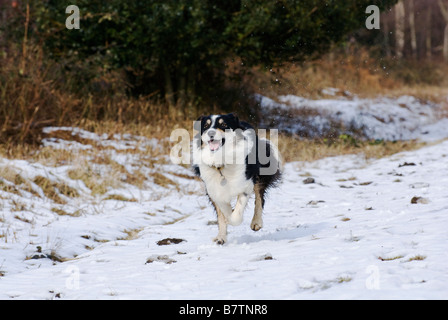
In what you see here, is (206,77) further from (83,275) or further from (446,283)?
(446,283)

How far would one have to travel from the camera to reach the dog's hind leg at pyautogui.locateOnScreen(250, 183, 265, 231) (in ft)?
16.5

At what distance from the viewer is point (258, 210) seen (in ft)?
16.7

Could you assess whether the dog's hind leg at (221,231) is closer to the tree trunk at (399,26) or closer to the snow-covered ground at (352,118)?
the snow-covered ground at (352,118)

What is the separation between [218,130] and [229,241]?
103 centimetres

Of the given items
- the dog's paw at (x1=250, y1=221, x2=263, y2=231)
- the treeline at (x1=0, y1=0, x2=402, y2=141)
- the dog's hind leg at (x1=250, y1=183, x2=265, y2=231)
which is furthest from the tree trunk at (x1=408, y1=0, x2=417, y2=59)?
the dog's paw at (x1=250, y1=221, x2=263, y2=231)

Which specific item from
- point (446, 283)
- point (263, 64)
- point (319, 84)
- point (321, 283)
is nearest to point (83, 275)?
point (321, 283)

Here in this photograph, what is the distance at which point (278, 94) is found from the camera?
1582cm

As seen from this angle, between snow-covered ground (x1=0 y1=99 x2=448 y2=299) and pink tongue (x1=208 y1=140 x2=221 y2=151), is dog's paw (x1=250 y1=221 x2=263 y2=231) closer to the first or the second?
snow-covered ground (x1=0 y1=99 x2=448 y2=299)

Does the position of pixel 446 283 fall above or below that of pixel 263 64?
below

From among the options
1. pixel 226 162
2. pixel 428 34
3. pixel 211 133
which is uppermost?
pixel 428 34

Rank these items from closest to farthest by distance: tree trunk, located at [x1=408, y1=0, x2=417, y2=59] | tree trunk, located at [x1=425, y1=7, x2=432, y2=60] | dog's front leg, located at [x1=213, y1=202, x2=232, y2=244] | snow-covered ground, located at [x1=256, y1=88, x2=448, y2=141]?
1. dog's front leg, located at [x1=213, y1=202, x2=232, y2=244]
2. snow-covered ground, located at [x1=256, y1=88, x2=448, y2=141]
3. tree trunk, located at [x1=408, y1=0, x2=417, y2=59]
4. tree trunk, located at [x1=425, y1=7, x2=432, y2=60]

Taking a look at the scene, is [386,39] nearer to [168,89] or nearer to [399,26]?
[399,26]

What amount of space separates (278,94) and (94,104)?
6.37 metres

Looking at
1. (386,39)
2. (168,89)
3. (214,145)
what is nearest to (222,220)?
(214,145)
